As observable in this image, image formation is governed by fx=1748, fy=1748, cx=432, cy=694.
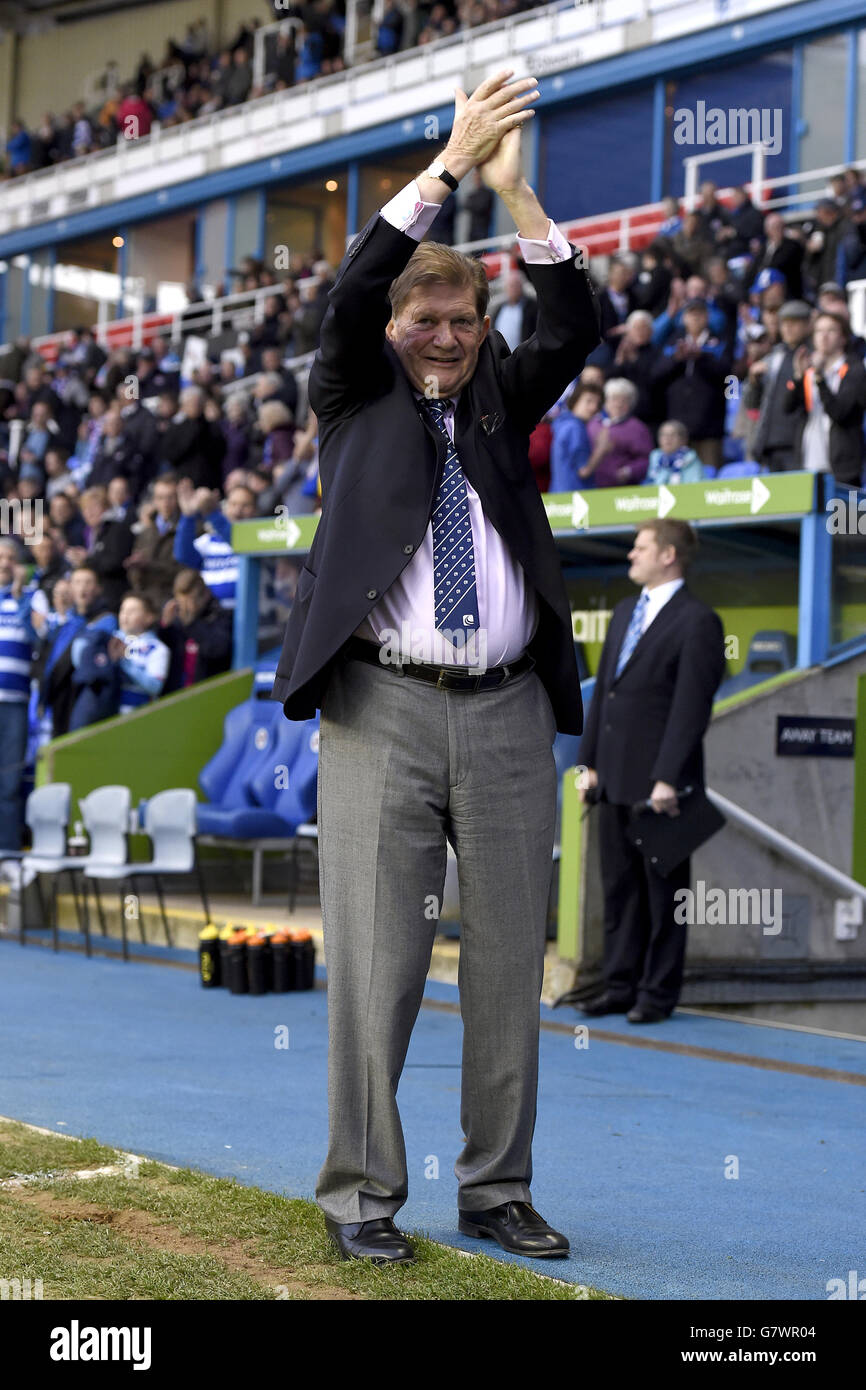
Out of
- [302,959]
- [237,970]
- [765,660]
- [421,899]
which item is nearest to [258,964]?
[237,970]

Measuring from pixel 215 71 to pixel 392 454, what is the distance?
2812 centimetres

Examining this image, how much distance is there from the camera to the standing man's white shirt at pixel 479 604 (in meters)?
3.76

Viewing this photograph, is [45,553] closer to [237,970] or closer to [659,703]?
[237,970]

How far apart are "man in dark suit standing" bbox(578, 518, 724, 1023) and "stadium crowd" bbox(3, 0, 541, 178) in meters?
17.2

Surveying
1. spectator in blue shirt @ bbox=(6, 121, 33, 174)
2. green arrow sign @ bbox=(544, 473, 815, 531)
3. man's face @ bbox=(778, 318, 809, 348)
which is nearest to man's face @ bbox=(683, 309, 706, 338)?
man's face @ bbox=(778, 318, 809, 348)

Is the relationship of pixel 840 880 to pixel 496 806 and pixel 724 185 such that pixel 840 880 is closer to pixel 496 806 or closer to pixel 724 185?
pixel 496 806

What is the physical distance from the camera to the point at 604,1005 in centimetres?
777

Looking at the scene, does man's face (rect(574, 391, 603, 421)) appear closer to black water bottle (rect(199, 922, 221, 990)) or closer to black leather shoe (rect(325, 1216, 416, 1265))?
black water bottle (rect(199, 922, 221, 990))

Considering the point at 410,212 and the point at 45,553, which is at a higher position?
the point at 45,553

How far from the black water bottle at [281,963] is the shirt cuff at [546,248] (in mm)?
5607

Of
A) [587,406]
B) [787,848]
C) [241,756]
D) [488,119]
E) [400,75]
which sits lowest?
[787,848]

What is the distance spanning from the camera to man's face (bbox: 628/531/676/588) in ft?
25.1

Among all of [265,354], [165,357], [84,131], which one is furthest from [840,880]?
[84,131]

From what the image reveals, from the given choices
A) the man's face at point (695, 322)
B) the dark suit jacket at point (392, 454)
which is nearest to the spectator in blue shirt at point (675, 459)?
the man's face at point (695, 322)
